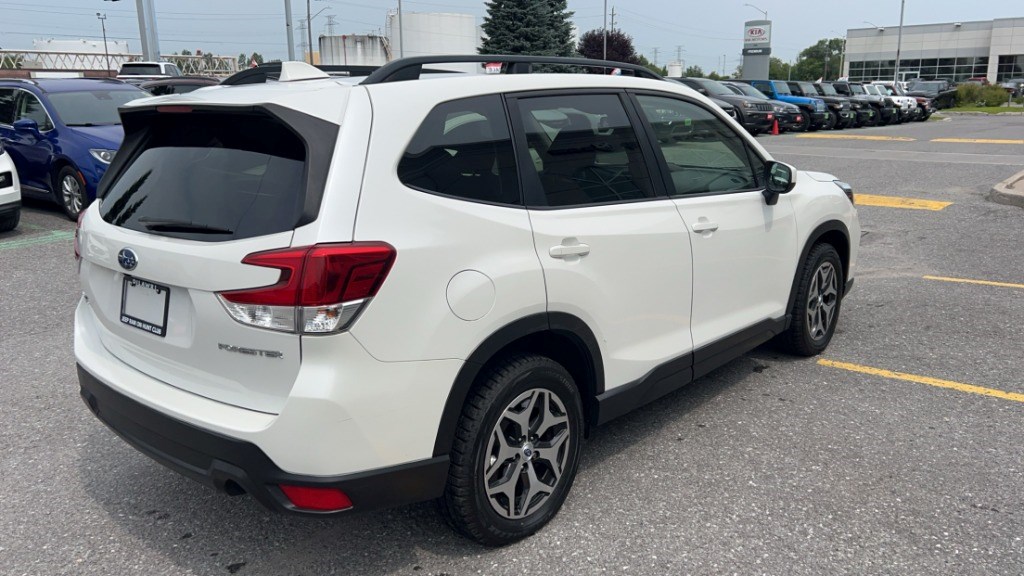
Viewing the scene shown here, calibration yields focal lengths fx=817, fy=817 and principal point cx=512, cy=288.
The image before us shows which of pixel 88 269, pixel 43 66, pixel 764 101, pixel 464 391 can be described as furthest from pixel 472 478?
pixel 43 66

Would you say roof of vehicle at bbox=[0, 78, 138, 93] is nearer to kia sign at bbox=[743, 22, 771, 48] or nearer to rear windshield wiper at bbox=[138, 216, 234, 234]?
rear windshield wiper at bbox=[138, 216, 234, 234]

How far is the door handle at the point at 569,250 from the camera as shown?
3.09 meters

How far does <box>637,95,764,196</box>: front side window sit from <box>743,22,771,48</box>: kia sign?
72736 millimetres

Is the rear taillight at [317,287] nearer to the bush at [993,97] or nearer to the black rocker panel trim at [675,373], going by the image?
the black rocker panel trim at [675,373]

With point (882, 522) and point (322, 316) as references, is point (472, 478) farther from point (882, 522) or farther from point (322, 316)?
point (882, 522)

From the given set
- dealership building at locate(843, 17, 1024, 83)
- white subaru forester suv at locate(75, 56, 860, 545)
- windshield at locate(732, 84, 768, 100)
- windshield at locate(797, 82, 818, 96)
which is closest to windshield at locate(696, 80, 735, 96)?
windshield at locate(732, 84, 768, 100)

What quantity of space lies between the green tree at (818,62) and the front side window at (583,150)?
13260 centimetres

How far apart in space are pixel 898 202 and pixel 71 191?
438 inches

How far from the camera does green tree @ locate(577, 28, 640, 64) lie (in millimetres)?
58312

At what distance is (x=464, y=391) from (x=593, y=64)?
1884mm

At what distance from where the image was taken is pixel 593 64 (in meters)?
3.90

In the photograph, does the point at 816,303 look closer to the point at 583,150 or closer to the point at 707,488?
the point at 707,488

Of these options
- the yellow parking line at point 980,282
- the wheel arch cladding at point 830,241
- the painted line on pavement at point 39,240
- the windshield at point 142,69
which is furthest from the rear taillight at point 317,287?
the windshield at point 142,69

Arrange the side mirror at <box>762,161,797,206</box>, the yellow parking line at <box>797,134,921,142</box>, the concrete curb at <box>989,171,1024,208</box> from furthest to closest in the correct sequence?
1. the yellow parking line at <box>797,134,921,142</box>
2. the concrete curb at <box>989,171,1024,208</box>
3. the side mirror at <box>762,161,797,206</box>
